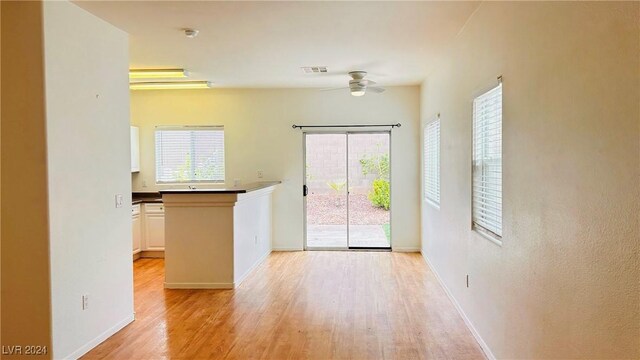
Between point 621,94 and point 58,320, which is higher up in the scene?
point 621,94

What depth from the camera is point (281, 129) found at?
698cm

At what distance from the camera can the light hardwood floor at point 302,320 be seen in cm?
317

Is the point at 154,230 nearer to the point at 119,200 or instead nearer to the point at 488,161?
the point at 119,200

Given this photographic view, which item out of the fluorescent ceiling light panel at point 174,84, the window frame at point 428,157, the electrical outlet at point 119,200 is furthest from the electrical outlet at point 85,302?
the window frame at point 428,157

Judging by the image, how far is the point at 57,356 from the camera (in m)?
2.91

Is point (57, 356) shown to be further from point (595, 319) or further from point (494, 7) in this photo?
point (494, 7)

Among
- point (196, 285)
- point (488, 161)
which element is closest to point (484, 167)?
point (488, 161)

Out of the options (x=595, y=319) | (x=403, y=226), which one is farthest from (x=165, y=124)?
(x=595, y=319)

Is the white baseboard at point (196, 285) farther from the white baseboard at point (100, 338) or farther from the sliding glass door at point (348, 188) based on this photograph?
the sliding glass door at point (348, 188)

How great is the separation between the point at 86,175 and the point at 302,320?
6.90 feet

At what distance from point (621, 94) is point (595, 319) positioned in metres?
0.84

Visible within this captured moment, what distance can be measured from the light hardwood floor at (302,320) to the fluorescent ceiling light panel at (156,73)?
8.31ft

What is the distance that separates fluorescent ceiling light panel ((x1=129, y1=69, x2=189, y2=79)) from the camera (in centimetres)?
533

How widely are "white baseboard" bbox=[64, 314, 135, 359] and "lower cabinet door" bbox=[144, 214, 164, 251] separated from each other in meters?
2.72
